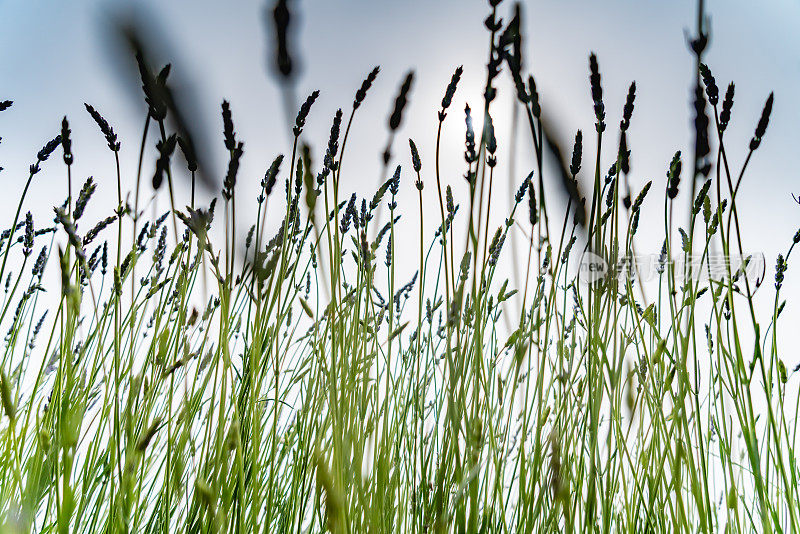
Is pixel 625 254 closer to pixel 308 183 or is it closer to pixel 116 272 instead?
pixel 308 183

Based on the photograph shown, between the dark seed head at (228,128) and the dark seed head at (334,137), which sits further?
the dark seed head at (334,137)

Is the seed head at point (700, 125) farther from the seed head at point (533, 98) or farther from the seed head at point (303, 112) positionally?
the seed head at point (303, 112)

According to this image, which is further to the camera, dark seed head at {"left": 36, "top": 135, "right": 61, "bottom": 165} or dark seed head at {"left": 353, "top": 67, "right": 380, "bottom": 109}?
dark seed head at {"left": 36, "top": 135, "right": 61, "bottom": 165}

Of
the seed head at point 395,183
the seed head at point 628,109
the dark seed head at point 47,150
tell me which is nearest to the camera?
the seed head at point 628,109

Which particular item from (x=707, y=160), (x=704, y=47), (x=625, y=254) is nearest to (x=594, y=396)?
(x=625, y=254)

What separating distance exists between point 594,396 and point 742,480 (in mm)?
716

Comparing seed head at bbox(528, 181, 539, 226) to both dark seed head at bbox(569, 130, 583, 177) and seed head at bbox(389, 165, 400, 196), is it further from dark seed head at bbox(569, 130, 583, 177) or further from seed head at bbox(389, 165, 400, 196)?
seed head at bbox(389, 165, 400, 196)

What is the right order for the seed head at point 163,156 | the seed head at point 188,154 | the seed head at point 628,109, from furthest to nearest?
the seed head at point 628,109
the seed head at point 163,156
the seed head at point 188,154

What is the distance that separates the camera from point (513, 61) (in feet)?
2.10

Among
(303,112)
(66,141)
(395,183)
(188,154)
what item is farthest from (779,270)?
(66,141)

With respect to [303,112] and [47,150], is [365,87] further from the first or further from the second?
[47,150]

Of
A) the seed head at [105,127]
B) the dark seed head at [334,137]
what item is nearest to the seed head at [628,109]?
the dark seed head at [334,137]

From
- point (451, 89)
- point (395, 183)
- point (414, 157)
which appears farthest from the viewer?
point (395, 183)

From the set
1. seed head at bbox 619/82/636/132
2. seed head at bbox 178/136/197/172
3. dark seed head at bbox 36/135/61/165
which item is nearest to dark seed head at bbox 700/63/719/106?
seed head at bbox 619/82/636/132
